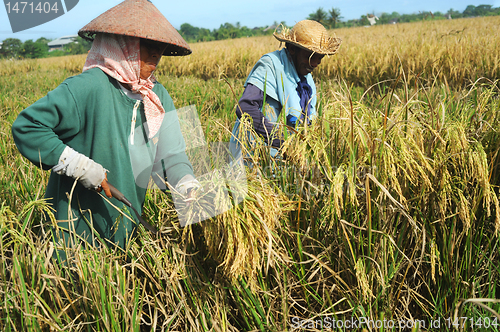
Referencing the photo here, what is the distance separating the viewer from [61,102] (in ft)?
4.15

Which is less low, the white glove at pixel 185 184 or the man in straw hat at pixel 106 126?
the man in straw hat at pixel 106 126

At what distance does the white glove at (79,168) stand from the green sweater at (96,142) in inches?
0.9

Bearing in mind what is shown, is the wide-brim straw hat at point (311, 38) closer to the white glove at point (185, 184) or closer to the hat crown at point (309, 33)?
the hat crown at point (309, 33)

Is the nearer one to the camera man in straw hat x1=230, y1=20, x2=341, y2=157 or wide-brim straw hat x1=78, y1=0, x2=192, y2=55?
wide-brim straw hat x1=78, y1=0, x2=192, y2=55

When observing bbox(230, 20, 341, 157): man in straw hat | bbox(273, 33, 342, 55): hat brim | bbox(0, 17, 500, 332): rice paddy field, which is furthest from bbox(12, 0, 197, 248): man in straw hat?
bbox(273, 33, 342, 55): hat brim

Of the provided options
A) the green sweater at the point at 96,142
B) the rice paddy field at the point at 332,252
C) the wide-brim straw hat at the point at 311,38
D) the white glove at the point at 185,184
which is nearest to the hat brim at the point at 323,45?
the wide-brim straw hat at the point at 311,38

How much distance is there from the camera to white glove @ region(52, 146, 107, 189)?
126cm

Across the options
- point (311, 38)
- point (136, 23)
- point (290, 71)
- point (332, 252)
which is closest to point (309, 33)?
point (311, 38)

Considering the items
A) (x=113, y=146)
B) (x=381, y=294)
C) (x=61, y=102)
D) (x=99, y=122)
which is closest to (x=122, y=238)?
(x=113, y=146)

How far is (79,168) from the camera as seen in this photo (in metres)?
1.25

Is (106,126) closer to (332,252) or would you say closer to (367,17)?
(332,252)

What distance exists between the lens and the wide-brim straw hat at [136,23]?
1330 mm

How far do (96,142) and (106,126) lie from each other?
79 millimetres

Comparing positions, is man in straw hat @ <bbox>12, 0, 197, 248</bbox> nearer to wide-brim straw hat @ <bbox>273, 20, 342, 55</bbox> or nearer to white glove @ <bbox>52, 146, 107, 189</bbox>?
white glove @ <bbox>52, 146, 107, 189</bbox>
